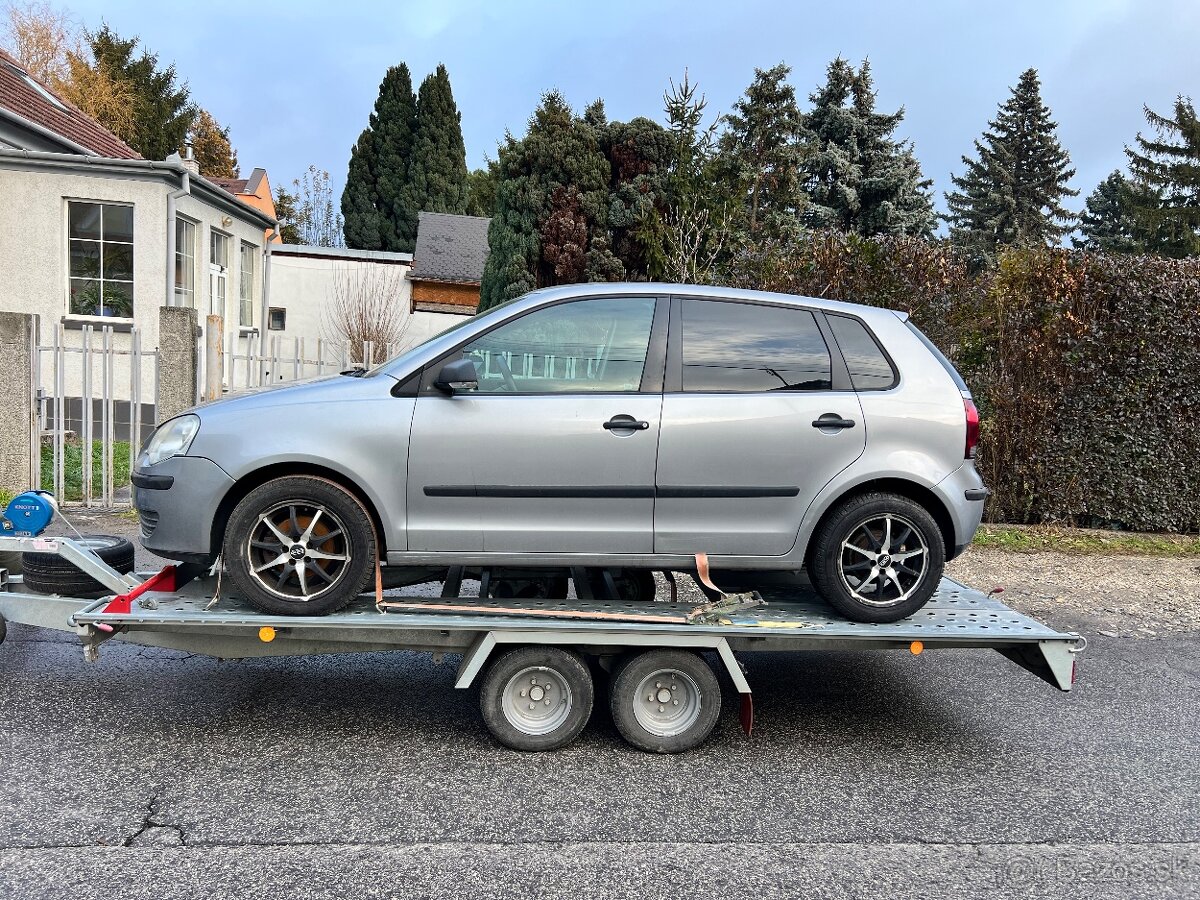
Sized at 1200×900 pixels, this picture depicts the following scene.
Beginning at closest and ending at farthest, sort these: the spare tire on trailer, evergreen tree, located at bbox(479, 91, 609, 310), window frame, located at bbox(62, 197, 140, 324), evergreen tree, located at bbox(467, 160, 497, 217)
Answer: the spare tire on trailer
window frame, located at bbox(62, 197, 140, 324)
evergreen tree, located at bbox(479, 91, 609, 310)
evergreen tree, located at bbox(467, 160, 497, 217)

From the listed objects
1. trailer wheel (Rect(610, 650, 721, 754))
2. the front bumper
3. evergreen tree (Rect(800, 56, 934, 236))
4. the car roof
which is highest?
evergreen tree (Rect(800, 56, 934, 236))

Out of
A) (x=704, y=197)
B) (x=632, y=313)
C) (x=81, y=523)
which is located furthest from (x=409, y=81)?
(x=632, y=313)

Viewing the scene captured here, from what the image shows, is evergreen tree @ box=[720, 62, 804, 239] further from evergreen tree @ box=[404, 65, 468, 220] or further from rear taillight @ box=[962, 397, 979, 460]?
evergreen tree @ box=[404, 65, 468, 220]

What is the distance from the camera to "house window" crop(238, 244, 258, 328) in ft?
62.2

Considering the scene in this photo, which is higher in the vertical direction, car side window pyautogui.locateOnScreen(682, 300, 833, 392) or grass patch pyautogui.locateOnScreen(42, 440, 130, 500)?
car side window pyautogui.locateOnScreen(682, 300, 833, 392)

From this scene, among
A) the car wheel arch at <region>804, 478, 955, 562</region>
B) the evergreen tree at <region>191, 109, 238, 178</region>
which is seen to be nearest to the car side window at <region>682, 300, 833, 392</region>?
the car wheel arch at <region>804, 478, 955, 562</region>

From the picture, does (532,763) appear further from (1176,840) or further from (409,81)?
(409,81)

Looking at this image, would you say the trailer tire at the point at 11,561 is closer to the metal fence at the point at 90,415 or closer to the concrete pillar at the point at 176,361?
the metal fence at the point at 90,415

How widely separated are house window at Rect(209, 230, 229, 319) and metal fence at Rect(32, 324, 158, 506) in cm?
234

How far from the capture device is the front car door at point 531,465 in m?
4.49

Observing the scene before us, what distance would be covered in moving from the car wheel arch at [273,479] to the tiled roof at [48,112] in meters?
13.3

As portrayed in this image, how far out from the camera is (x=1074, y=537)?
9609mm

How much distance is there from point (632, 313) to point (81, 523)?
21.8 ft

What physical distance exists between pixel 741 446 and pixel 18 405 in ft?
26.1
